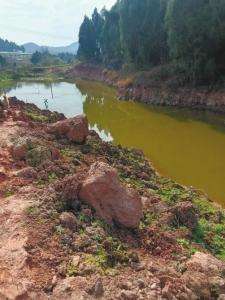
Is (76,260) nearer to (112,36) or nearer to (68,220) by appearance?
(68,220)

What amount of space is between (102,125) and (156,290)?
26849 millimetres

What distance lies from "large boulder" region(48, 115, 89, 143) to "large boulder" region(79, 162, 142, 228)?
9169mm

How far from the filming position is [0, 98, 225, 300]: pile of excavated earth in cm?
839

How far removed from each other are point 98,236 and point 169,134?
20306 mm

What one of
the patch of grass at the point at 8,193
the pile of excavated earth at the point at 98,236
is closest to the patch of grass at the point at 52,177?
the pile of excavated earth at the point at 98,236

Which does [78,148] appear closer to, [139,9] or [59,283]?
[59,283]

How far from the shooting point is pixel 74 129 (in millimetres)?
20453

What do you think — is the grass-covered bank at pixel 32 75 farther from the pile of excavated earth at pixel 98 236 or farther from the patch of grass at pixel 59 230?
the patch of grass at pixel 59 230

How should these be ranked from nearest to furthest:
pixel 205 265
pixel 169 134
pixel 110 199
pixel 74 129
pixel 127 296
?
pixel 127 296 → pixel 205 265 → pixel 110 199 → pixel 74 129 → pixel 169 134

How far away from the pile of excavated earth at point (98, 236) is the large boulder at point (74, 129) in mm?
4047

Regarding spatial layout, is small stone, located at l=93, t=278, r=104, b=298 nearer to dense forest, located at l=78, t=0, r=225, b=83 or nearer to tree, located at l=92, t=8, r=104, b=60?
dense forest, located at l=78, t=0, r=225, b=83

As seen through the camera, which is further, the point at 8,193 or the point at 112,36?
the point at 112,36

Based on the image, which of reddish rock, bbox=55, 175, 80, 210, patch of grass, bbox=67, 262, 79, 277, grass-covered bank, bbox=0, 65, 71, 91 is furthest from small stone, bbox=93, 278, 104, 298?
grass-covered bank, bbox=0, 65, 71, 91

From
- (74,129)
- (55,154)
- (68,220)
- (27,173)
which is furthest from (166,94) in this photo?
(68,220)
